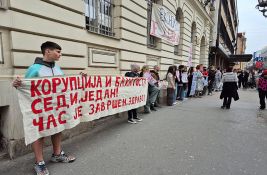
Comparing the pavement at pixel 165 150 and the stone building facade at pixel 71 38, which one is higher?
the stone building facade at pixel 71 38

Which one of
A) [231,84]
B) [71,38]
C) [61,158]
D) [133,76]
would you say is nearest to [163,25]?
[231,84]

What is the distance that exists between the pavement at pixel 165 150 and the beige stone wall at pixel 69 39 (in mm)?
1216

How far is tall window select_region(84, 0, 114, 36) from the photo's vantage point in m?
6.39

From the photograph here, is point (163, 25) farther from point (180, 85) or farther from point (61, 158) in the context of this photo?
point (61, 158)

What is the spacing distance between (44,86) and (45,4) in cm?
237

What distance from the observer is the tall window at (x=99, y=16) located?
639cm

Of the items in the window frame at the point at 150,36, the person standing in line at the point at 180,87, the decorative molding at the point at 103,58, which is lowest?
the person standing in line at the point at 180,87

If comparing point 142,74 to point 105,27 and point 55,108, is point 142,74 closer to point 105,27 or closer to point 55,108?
point 105,27

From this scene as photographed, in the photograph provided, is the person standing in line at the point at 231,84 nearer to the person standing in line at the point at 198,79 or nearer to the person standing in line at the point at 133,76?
the person standing in line at the point at 198,79

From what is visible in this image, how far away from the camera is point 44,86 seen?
321 centimetres

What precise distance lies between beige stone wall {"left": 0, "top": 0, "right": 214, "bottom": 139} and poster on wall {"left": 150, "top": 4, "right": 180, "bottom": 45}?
2.26 ft

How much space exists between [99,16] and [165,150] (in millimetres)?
4836

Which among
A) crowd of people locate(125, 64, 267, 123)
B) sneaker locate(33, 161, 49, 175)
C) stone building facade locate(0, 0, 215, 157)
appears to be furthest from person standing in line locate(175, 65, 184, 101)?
sneaker locate(33, 161, 49, 175)

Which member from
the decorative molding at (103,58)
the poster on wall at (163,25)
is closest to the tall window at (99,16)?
the decorative molding at (103,58)
